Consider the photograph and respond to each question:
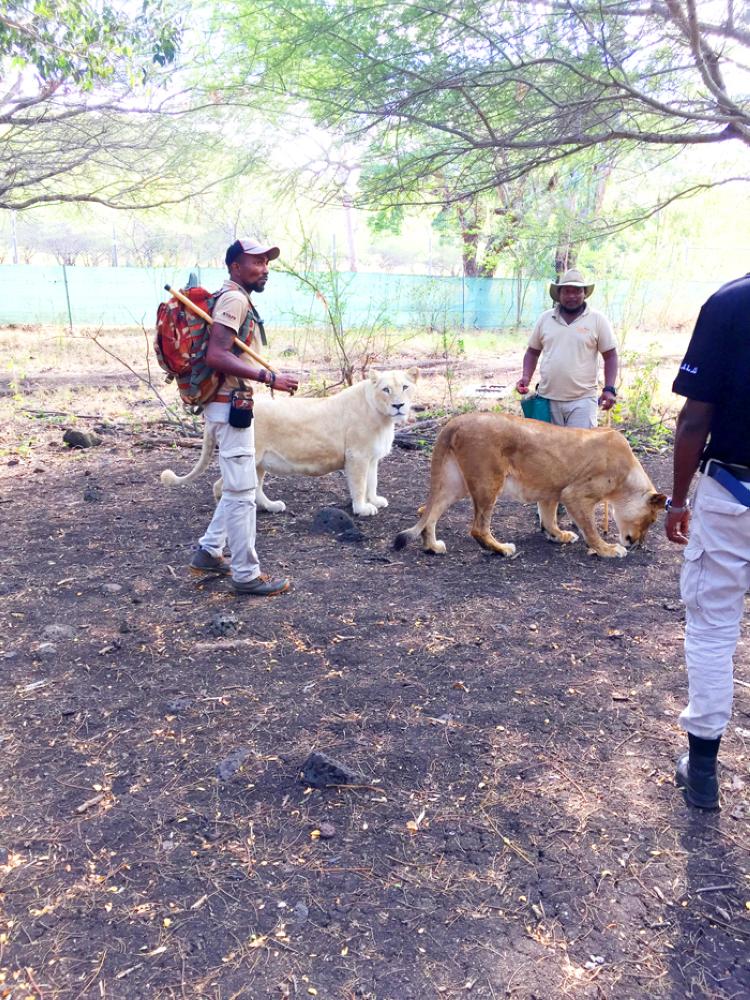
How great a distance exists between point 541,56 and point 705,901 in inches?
330

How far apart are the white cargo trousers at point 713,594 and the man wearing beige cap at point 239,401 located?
2.66m

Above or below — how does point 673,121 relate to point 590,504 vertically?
above

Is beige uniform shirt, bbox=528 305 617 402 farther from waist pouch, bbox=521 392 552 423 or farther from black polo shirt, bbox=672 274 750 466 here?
black polo shirt, bbox=672 274 750 466

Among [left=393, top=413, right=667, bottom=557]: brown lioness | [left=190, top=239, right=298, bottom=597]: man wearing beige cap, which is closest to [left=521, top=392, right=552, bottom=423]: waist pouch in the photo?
[left=393, top=413, right=667, bottom=557]: brown lioness

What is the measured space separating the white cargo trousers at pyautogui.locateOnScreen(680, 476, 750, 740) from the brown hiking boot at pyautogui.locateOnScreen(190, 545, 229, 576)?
3521mm

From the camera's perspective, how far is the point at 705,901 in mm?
2766

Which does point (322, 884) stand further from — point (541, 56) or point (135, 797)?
point (541, 56)

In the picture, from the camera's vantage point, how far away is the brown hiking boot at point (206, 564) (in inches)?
218

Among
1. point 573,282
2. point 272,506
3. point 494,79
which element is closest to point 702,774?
point 573,282

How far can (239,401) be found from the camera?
484cm

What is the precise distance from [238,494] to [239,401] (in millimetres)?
644

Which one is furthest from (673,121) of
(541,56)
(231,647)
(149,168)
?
(149,168)

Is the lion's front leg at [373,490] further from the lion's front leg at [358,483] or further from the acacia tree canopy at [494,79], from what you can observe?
the acacia tree canopy at [494,79]

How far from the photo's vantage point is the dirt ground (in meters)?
2.51
